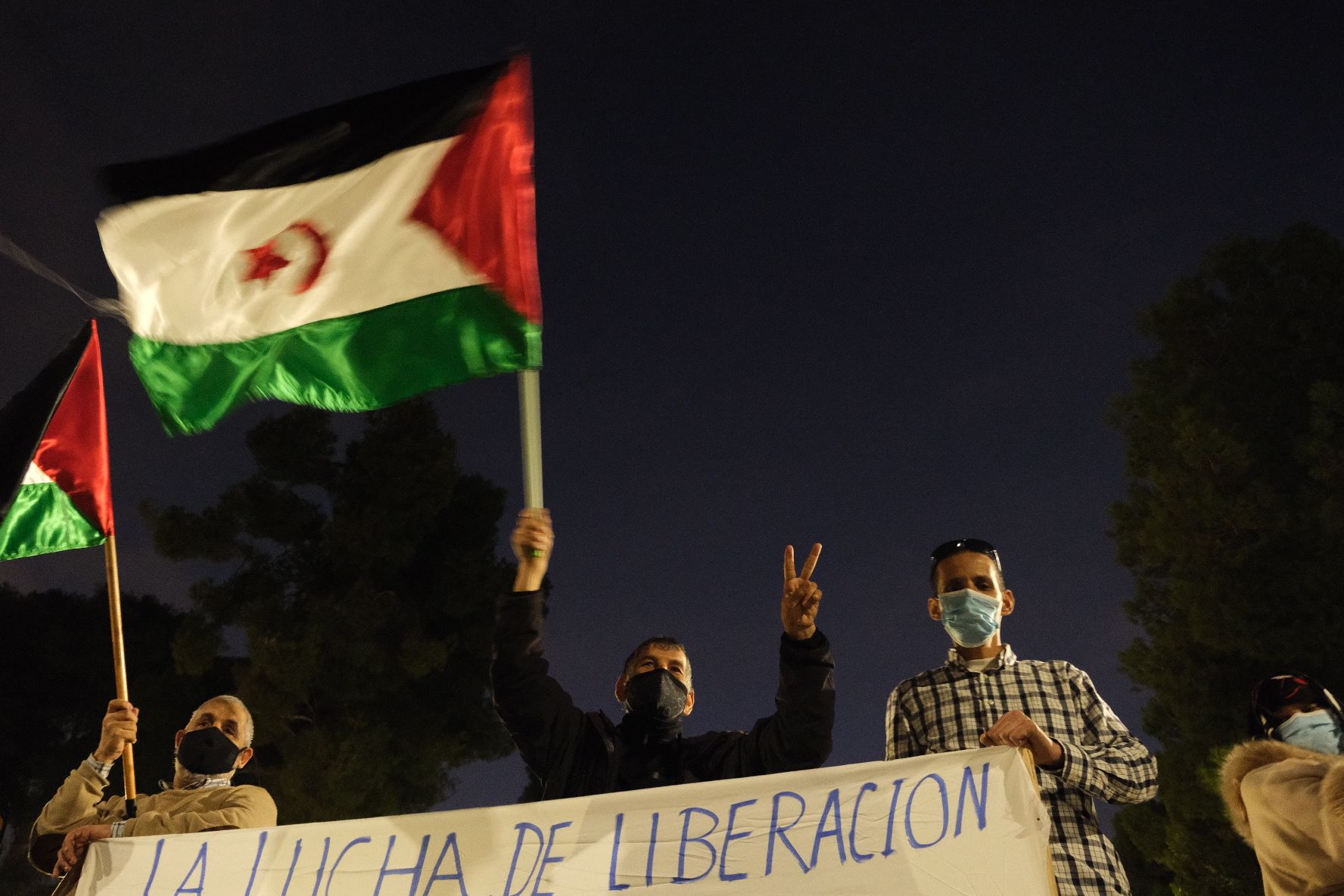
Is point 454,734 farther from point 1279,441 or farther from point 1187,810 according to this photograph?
point 1279,441

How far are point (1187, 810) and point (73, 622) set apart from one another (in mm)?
20693

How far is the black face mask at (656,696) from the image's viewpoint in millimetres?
3699

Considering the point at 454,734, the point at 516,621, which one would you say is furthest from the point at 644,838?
the point at 454,734

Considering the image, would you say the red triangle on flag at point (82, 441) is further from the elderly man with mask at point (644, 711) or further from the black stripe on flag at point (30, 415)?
the elderly man with mask at point (644, 711)

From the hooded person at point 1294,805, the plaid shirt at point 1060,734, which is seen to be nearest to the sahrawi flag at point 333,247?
the plaid shirt at point 1060,734

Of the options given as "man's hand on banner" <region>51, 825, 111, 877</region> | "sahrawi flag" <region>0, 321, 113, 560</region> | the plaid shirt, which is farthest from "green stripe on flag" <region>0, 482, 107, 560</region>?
the plaid shirt

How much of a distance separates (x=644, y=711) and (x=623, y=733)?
0.13m

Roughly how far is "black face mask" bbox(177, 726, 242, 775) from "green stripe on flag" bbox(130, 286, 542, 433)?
1194mm

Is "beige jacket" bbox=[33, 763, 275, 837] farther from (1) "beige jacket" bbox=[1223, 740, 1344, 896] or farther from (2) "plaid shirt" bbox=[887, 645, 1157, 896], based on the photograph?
(1) "beige jacket" bbox=[1223, 740, 1344, 896]

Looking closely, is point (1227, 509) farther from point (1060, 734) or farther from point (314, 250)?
point (314, 250)

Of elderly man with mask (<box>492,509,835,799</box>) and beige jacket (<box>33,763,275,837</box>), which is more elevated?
elderly man with mask (<box>492,509,835,799</box>)

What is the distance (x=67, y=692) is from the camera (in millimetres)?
21016

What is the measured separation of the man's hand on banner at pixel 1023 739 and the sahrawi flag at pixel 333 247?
6.76 feet

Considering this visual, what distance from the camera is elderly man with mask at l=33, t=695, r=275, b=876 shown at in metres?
3.76
